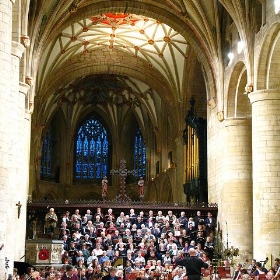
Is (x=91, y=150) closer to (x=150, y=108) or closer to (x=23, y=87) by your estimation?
(x=150, y=108)

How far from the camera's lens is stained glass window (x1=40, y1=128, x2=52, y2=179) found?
41.9 meters

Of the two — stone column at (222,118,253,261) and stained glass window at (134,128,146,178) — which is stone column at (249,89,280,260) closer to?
stone column at (222,118,253,261)

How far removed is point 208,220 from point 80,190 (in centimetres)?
1937

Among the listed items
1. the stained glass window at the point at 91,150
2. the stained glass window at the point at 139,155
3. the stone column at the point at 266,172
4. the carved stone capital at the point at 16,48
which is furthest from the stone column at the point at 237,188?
the stained glass window at the point at 91,150

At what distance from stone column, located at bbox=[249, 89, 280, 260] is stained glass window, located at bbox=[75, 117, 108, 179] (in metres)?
24.5

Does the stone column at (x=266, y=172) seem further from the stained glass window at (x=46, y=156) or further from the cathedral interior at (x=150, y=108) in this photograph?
the stained glass window at (x=46, y=156)

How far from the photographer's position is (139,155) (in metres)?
43.0

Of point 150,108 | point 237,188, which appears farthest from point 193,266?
point 150,108

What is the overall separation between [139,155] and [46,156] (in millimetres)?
6222

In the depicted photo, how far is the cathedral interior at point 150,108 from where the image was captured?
65.2 feet

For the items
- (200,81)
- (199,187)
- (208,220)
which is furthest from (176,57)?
(208,220)

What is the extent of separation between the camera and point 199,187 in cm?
2772

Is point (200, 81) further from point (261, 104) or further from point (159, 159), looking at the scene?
point (261, 104)

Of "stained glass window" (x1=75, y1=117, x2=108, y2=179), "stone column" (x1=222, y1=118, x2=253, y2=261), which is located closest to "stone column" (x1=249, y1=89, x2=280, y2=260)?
"stone column" (x1=222, y1=118, x2=253, y2=261)
